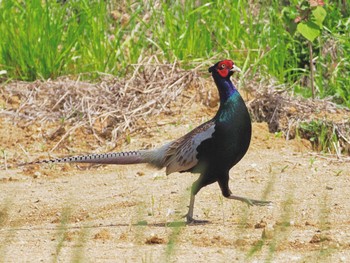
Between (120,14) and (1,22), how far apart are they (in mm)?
1898

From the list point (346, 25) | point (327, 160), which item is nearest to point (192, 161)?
point (327, 160)

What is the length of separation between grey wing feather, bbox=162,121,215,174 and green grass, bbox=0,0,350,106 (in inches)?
118

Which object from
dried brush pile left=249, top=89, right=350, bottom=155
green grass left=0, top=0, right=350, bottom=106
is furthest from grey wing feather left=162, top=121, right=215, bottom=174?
green grass left=0, top=0, right=350, bottom=106

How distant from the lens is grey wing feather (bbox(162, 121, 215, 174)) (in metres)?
6.52

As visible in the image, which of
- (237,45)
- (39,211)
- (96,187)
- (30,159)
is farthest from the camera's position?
(237,45)

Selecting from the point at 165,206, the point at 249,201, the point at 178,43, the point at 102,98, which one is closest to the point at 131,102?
the point at 102,98

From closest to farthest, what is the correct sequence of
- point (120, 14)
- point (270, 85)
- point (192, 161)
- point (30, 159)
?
point (192, 161), point (30, 159), point (270, 85), point (120, 14)

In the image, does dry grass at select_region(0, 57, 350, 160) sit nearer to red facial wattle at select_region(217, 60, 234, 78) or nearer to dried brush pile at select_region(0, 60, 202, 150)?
dried brush pile at select_region(0, 60, 202, 150)

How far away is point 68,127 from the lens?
9352mm

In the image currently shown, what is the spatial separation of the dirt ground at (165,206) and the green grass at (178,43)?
→ 88 centimetres

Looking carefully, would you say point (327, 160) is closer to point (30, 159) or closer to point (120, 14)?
point (30, 159)

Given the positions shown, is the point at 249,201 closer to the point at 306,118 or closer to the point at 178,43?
the point at 306,118

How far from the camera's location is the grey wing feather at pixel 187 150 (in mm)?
6523

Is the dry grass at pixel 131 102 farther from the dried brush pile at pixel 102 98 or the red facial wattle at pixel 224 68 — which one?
the red facial wattle at pixel 224 68
